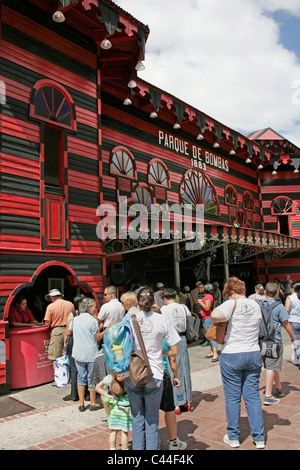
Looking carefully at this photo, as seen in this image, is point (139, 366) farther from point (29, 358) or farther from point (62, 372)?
point (29, 358)

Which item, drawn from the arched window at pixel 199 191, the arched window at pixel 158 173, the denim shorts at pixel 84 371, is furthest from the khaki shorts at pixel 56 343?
the arched window at pixel 199 191

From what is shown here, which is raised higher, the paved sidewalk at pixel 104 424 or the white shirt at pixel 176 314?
the white shirt at pixel 176 314

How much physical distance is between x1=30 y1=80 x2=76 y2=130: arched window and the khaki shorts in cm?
461

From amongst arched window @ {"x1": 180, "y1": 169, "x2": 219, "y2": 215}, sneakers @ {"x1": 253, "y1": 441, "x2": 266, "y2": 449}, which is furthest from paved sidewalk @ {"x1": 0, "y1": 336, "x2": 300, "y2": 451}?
arched window @ {"x1": 180, "y1": 169, "x2": 219, "y2": 215}

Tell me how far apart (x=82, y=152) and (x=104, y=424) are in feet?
21.5

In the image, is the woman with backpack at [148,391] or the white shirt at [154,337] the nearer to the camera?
the woman with backpack at [148,391]

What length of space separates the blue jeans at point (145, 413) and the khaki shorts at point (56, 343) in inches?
161

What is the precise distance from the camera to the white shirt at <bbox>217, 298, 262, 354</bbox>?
4516mm

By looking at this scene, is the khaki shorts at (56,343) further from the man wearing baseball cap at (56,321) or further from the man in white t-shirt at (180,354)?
the man in white t-shirt at (180,354)

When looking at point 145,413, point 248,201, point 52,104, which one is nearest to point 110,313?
point 145,413

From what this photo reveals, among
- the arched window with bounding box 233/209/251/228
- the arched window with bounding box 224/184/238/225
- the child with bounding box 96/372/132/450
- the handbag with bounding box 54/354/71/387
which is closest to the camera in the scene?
the child with bounding box 96/372/132/450

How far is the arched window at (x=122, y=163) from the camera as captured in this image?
12938mm

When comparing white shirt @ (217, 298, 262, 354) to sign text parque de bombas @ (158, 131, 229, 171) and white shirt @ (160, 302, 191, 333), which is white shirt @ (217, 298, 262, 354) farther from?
sign text parque de bombas @ (158, 131, 229, 171)
